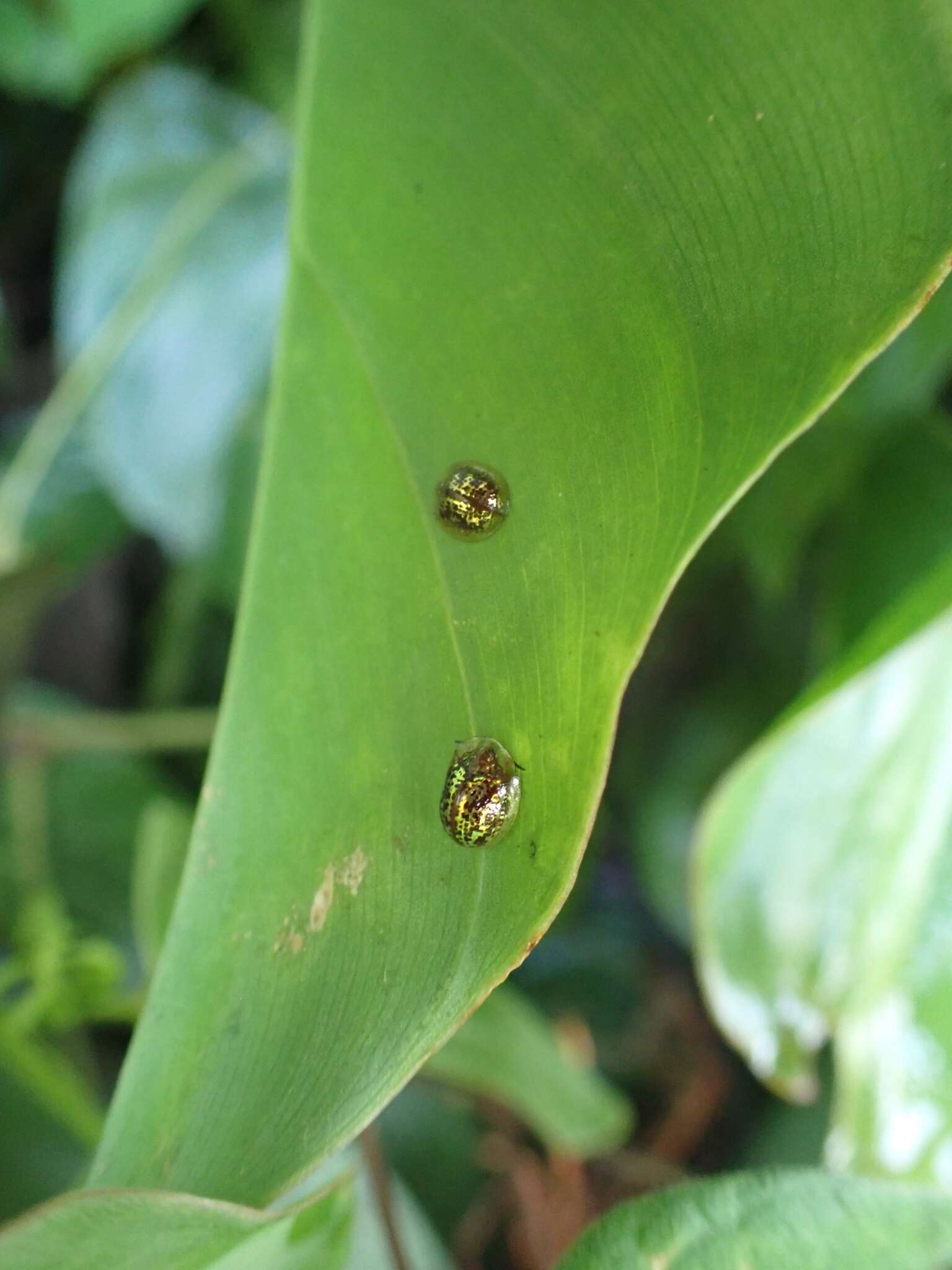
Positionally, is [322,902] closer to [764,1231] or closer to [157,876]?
[764,1231]

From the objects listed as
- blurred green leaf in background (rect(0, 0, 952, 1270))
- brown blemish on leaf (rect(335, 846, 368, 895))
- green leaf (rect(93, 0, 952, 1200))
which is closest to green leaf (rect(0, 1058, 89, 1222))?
blurred green leaf in background (rect(0, 0, 952, 1270))

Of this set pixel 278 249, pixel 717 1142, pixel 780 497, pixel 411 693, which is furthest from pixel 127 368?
pixel 717 1142

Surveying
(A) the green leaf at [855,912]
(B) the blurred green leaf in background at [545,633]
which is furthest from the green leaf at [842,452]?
(A) the green leaf at [855,912]

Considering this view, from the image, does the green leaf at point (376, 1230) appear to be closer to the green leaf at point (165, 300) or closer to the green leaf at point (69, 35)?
the green leaf at point (165, 300)

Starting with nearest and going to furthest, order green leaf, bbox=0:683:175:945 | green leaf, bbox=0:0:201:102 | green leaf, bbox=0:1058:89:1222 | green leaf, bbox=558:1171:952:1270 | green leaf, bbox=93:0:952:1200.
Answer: green leaf, bbox=93:0:952:1200, green leaf, bbox=558:1171:952:1270, green leaf, bbox=0:1058:89:1222, green leaf, bbox=0:0:201:102, green leaf, bbox=0:683:175:945

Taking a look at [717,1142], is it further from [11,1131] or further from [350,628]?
[350,628]

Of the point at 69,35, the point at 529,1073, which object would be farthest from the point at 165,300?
the point at 529,1073

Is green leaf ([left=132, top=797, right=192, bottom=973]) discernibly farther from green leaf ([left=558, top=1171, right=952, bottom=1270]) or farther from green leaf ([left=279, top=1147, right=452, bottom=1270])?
green leaf ([left=558, top=1171, right=952, bottom=1270])

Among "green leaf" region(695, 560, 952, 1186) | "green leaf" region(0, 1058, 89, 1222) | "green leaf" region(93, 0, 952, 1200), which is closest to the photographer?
"green leaf" region(93, 0, 952, 1200)
